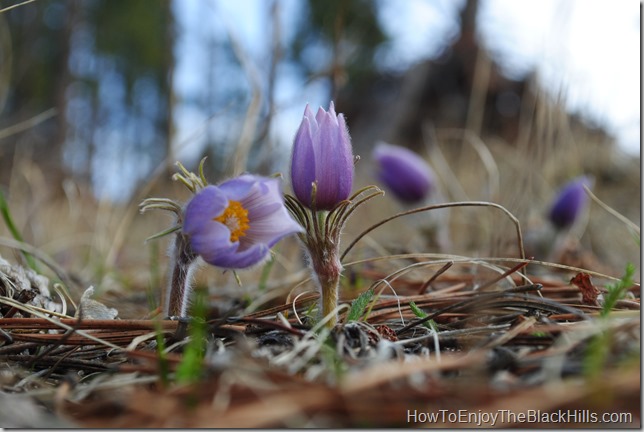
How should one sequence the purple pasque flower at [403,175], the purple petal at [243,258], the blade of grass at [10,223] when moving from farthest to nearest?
1. the purple pasque flower at [403,175]
2. the blade of grass at [10,223]
3. the purple petal at [243,258]

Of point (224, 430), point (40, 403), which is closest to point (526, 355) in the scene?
point (224, 430)

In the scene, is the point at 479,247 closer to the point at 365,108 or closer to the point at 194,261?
the point at 194,261

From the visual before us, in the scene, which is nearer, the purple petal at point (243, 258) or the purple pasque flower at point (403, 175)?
the purple petal at point (243, 258)

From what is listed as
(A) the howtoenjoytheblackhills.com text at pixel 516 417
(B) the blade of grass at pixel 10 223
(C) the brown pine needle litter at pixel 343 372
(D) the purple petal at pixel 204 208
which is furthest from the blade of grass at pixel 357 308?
(B) the blade of grass at pixel 10 223

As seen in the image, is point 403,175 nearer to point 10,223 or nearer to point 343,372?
point 10,223

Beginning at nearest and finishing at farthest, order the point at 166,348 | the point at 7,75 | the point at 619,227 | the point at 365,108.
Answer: the point at 166,348 < the point at 7,75 < the point at 619,227 < the point at 365,108

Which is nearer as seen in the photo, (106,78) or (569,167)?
(569,167)

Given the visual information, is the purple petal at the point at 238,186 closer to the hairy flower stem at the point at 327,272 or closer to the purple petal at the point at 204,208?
the purple petal at the point at 204,208

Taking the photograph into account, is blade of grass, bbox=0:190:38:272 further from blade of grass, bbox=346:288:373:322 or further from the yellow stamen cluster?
blade of grass, bbox=346:288:373:322
